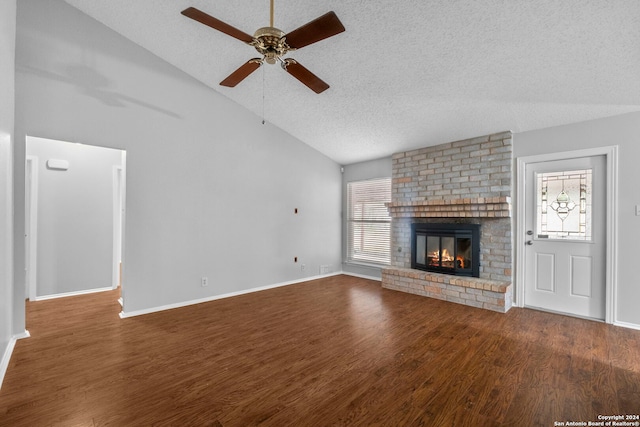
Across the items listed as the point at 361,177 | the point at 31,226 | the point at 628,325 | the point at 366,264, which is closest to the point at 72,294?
the point at 31,226

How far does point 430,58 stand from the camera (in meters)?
2.95

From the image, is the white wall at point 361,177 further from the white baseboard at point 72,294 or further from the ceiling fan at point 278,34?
the white baseboard at point 72,294

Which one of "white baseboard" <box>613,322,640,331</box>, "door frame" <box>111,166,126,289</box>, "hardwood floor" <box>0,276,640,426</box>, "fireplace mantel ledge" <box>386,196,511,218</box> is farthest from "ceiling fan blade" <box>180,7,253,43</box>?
"white baseboard" <box>613,322,640,331</box>

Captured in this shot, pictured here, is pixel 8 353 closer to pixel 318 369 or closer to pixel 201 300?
pixel 201 300

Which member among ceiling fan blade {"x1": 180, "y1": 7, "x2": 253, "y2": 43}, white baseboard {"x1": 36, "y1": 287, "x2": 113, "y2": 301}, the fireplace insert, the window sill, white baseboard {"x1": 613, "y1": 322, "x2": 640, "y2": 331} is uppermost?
ceiling fan blade {"x1": 180, "y1": 7, "x2": 253, "y2": 43}

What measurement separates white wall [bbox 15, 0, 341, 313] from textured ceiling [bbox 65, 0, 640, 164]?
0.35m

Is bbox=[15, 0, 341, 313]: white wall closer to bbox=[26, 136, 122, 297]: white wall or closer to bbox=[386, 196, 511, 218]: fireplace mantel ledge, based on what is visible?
bbox=[26, 136, 122, 297]: white wall

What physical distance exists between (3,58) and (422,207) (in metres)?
4.96

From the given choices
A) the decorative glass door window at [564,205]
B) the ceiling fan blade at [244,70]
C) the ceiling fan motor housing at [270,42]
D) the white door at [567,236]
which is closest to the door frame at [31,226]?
the ceiling fan blade at [244,70]

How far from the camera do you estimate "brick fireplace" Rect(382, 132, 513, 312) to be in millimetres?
4027

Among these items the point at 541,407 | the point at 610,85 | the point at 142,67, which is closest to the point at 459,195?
the point at 610,85

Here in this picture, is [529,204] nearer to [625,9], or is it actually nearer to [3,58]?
[625,9]

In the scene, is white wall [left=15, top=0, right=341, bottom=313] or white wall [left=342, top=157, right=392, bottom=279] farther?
white wall [left=342, top=157, right=392, bottom=279]

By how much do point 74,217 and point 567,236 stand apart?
7.02 metres
